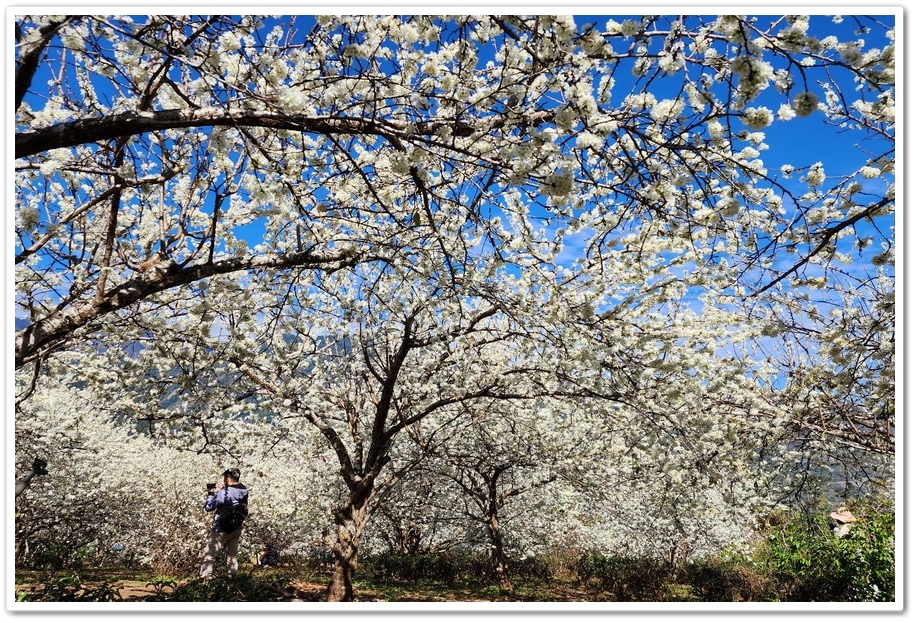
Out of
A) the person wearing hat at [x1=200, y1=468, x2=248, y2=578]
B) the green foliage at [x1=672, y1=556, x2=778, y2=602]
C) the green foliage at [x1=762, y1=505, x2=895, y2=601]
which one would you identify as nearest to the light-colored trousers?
the person wearing hat at [x1=200, y1=468, x2=248, y2=578]

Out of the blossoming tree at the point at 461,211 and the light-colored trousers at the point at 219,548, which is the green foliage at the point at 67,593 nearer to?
the blossoming tree at the point at 461,211

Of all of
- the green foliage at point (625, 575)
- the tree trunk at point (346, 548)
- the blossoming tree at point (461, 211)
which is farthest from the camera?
the green foliage at point (625, 575)

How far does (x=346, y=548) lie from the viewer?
4727mm

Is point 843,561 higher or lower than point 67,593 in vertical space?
lower

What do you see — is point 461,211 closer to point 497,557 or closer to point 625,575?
point 497,557

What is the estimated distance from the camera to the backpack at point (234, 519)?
4562 mm

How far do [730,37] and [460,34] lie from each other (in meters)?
0.80

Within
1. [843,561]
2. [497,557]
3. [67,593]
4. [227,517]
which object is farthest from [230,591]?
[497,557]

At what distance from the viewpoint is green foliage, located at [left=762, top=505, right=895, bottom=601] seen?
4781mm

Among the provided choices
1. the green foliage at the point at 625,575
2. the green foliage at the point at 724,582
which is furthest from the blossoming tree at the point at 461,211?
the green foliage at the point at 625,575

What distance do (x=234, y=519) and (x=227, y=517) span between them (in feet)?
0.27

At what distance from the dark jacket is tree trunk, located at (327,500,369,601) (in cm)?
91

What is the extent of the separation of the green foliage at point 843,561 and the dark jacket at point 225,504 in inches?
204

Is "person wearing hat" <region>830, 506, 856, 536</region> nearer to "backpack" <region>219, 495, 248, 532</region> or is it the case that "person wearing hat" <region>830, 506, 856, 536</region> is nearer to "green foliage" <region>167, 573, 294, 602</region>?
"green foliage" <region>167, 573, 294, 602</region>
